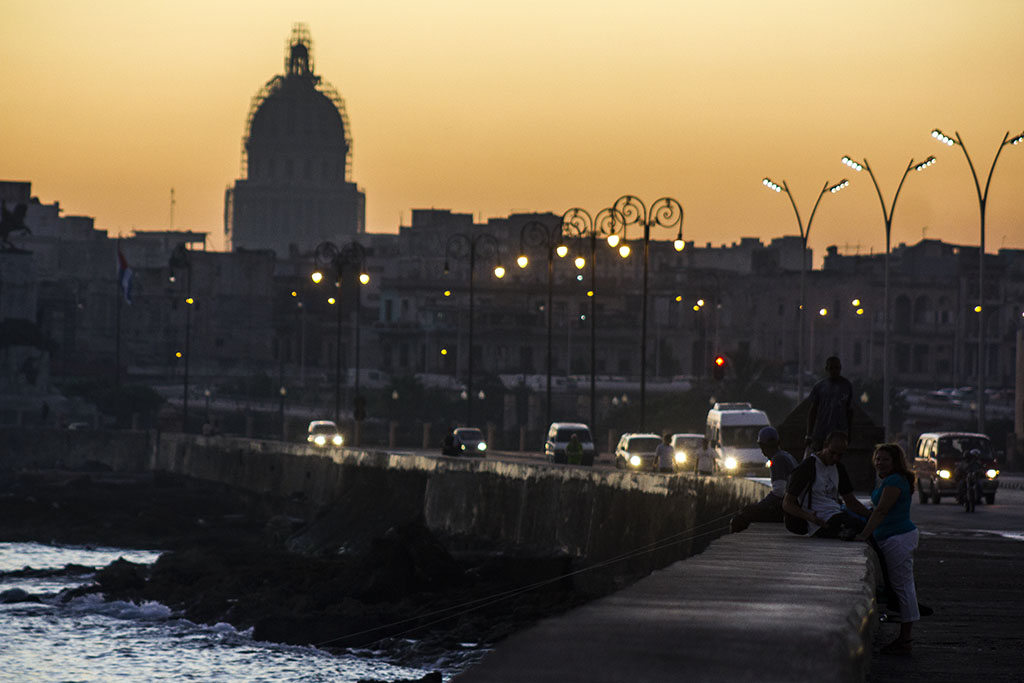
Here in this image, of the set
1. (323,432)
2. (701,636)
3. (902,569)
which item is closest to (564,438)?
(323,432)

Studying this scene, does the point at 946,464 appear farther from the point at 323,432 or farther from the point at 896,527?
the point at 323,432

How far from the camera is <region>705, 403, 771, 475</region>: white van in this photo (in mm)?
45469

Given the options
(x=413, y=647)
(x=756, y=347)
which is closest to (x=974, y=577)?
(x=413, y=647)

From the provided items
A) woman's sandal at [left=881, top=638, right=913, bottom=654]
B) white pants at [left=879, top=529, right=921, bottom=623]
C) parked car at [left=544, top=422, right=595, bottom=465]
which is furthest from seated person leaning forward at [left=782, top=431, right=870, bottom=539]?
parked car at [left=544, top=422, right=595, bottom=465]

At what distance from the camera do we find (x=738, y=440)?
155 feet

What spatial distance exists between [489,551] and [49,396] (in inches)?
3295

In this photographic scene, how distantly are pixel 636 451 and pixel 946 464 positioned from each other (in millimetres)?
13507

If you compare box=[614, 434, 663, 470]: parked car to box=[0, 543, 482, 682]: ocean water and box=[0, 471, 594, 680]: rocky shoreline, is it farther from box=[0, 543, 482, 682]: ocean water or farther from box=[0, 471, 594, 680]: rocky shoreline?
box=[0, 543, 482, 682]: ocean water

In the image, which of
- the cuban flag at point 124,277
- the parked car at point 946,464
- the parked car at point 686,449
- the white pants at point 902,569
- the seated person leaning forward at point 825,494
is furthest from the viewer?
the cuban flag at point 124,277

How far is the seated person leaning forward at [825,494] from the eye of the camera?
13.5m

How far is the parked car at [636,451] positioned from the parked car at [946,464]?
34.8ft

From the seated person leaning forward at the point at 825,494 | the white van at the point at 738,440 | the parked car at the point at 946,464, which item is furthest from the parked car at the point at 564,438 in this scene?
the seated person leaning forward at the point at 825,494

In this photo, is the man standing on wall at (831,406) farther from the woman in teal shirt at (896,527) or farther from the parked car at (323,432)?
the parked car at (323,432)

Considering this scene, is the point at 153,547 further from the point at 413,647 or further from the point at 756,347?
the point at 756,347
